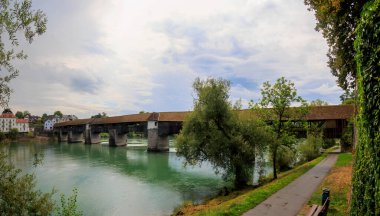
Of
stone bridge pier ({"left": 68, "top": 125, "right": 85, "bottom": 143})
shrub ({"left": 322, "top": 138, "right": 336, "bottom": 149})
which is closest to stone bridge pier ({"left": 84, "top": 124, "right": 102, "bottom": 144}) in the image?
stone bridge pier ({"left": 68, "top": 125, "right": 85, "bottom": 143})

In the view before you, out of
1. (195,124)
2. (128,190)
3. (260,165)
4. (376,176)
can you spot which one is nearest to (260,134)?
(260,165)

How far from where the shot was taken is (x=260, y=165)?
23672 millimetres

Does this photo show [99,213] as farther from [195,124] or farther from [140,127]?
[140,127]

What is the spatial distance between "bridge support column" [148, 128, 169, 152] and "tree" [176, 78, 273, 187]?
3487 cm

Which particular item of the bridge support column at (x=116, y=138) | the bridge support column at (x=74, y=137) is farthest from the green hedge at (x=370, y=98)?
the bridge support column at (x=74, y=137)

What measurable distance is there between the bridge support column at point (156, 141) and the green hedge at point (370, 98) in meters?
53.6

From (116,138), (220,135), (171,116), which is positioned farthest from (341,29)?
(116,138)

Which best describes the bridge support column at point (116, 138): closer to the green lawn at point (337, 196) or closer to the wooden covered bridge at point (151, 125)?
the wooden covered bridge at point (151, 125)

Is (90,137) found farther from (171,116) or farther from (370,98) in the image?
(370,98)

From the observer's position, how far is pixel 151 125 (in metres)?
59.7

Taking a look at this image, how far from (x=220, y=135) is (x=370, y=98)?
17.9 m

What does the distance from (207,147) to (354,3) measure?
1409 cm

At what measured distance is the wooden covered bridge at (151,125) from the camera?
40750 millimetres

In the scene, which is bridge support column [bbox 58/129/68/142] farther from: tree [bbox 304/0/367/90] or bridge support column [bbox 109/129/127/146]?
tree [bbox 304/0/367/90]
